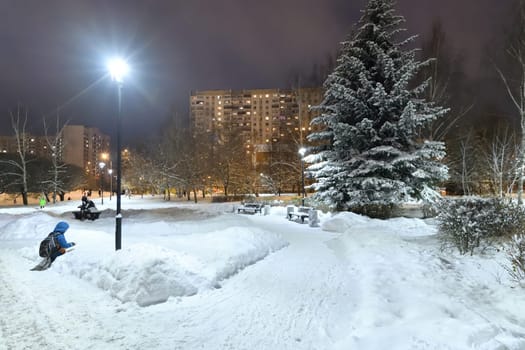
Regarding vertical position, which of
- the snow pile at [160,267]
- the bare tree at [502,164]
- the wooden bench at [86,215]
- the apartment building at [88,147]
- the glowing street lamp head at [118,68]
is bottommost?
the snow pile at [160,267]

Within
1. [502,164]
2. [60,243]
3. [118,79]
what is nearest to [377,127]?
[502,164]

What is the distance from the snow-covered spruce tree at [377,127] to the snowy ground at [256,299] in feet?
23.9

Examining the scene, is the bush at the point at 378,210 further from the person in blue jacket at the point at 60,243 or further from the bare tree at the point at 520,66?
the person in blue jacket at the point at 60,243

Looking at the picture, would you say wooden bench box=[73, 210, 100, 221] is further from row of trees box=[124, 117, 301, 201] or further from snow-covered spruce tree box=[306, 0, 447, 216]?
row of trees box=[124, 117, 301, 201]

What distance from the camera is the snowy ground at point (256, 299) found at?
4012mm

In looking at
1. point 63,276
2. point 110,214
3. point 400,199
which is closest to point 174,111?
point 110,214

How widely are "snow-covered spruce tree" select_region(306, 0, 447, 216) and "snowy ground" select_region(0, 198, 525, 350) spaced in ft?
23.9

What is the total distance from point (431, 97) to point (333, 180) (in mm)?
10386

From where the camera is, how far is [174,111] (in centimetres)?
4425

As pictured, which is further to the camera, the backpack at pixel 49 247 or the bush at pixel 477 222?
the backpack at pixel 49 247

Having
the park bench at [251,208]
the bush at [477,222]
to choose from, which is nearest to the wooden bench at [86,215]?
the park bench at [251,208]

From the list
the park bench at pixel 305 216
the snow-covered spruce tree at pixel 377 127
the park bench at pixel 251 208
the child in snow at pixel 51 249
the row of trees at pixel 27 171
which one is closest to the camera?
the child in snow at pixel 51 249

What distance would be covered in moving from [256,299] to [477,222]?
619cm

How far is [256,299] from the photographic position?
18.2ft
